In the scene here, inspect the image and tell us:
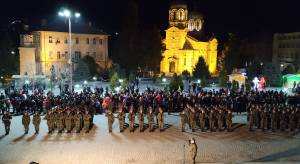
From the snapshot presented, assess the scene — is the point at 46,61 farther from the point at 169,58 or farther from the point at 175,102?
the point at 175,102

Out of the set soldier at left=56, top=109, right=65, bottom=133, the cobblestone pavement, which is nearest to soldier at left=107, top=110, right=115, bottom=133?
the cobblestone pavement

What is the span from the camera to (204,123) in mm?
19656

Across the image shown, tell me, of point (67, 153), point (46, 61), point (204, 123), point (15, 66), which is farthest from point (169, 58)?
point (67, 153)

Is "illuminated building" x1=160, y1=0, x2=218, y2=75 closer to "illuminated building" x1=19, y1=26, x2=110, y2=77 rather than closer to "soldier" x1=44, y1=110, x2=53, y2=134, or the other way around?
"illuminated building" x1=19, y1=26, x2=110, y2=77

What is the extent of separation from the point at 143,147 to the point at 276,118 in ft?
26.7

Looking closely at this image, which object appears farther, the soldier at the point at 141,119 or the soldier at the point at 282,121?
the soldier at the point at 282,121

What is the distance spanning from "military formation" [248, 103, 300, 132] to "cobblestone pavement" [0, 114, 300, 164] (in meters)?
0.67

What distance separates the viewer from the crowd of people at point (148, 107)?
→ 62.7 ft

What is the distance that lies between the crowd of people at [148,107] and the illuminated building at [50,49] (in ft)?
102

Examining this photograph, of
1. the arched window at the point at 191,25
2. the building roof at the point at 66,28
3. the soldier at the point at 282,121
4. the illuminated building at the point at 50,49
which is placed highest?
the arched window at the point at 191,25

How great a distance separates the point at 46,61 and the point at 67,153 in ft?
147

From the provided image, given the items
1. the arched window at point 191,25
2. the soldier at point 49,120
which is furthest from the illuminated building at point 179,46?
the soldier at point 49,120

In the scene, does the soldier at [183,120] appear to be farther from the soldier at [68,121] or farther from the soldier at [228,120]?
the soldier at [68,121]

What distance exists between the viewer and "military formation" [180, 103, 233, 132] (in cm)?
1917
